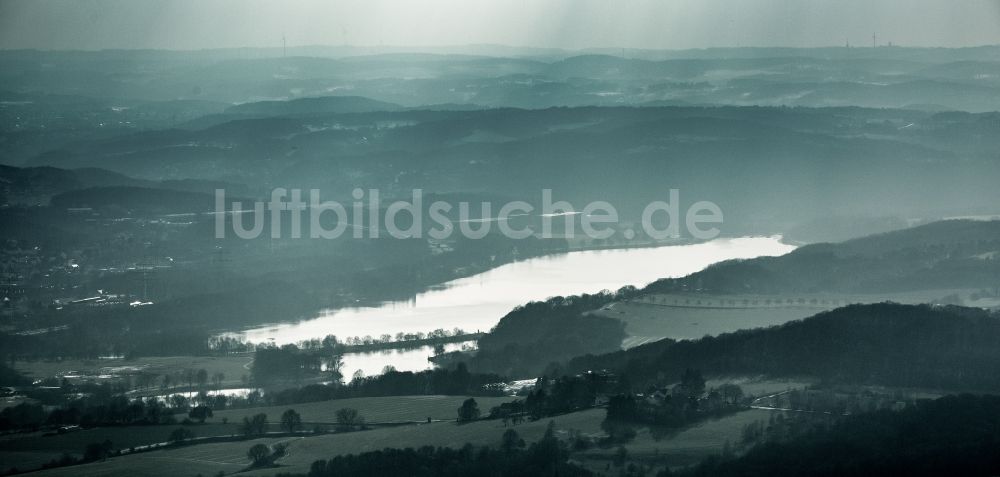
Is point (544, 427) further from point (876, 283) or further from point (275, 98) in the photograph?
point (275, 98)

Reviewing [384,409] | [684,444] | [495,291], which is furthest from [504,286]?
[684,444]

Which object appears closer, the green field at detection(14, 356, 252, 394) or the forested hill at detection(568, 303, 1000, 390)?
the forested hill at detection(568, 303, 1000, 390)

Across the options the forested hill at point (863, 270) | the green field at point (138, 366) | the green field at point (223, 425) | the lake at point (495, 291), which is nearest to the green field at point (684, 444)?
the green field at point (223, 425)

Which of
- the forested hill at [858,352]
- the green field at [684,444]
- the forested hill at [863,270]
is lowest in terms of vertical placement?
the green field at [684,444]

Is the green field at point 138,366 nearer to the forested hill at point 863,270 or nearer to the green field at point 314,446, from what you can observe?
the green field at point 314,446

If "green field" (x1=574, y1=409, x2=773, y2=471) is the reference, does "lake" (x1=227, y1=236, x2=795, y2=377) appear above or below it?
above

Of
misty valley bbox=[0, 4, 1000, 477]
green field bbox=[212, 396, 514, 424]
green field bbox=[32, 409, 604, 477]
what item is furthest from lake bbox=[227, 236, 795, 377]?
green field bbox=[32, 409, 604, 477]

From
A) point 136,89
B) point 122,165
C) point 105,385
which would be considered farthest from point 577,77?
point 105,385

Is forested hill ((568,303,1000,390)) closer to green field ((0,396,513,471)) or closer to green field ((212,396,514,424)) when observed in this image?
green field ((212,396,514,424))
